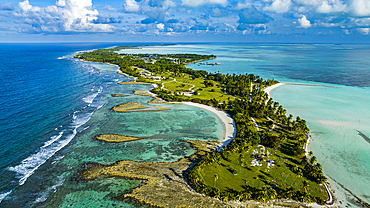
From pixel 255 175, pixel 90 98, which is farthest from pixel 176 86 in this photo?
pixel 255 175

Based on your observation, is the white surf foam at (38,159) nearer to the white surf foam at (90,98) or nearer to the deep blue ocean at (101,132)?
the deep blue ocean at (101,132)

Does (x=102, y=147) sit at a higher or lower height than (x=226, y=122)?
lower

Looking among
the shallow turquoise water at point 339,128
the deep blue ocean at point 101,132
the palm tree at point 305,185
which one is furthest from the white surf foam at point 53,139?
the shallow turquoise water at point 339,128

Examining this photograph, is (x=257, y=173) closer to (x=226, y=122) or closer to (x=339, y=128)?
(x=226, y=122)

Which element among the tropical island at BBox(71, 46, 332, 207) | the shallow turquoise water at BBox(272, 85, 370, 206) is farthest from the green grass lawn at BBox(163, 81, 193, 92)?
the tropical island at BBox(71, 46, 332, 207)

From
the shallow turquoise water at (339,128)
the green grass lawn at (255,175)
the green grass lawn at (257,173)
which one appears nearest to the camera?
the green grass lawn at (255,175)

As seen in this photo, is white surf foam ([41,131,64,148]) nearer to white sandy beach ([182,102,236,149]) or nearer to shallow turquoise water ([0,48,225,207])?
shallow turquoise water ([0,48,225,207])

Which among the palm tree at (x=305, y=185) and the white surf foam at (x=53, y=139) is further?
the white surf foam at (x=53, y=139)

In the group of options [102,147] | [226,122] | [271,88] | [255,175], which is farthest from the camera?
[271,88]
